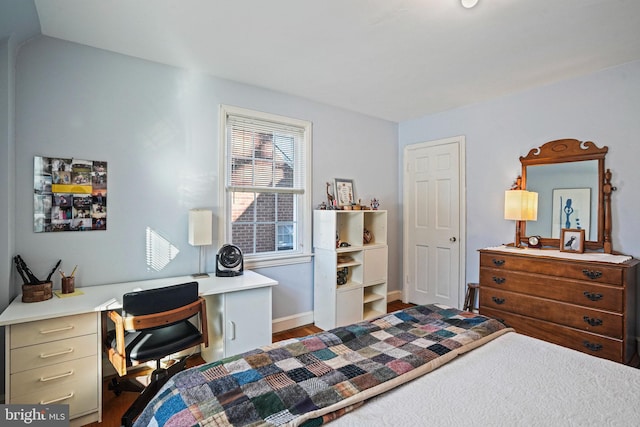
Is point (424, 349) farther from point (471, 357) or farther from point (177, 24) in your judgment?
point (177, 24)

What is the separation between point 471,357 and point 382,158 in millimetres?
3228

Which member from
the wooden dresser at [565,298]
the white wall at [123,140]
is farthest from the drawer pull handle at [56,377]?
the wooden dresser at [565,298]

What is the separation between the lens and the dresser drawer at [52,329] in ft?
5.74

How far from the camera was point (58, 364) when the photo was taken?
186cm

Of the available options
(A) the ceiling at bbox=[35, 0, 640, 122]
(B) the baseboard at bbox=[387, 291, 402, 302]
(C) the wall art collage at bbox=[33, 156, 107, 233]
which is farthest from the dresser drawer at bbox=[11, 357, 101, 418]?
(B) the baseboard at bbox=[387, 291, 402, 302]

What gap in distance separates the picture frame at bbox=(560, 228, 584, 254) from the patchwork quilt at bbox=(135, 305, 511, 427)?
5.69ft

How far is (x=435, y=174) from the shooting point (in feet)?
13.5

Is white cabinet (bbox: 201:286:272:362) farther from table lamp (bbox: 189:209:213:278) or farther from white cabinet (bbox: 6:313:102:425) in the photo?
white cabinet (bbox: 6:313:102:425)

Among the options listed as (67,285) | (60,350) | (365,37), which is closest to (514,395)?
(365,37)

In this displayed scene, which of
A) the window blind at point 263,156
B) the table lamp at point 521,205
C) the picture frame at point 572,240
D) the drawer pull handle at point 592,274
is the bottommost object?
the drawer pull handle at point 592,274

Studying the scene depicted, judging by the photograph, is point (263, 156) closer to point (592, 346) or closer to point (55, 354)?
point (55, 354)

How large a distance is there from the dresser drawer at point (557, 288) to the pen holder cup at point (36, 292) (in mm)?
3532

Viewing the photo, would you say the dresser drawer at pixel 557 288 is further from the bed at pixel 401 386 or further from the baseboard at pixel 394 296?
the baseboard at pixel 394 296

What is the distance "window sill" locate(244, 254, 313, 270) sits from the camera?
10.5 ft
